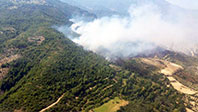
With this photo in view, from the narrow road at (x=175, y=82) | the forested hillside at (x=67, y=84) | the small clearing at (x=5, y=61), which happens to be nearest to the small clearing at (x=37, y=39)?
the forested hillside at (x=67, y=84)

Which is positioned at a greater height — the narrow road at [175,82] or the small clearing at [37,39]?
the small clearing at [37,39]

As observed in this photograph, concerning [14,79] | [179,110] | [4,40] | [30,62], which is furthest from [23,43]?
[179,110]

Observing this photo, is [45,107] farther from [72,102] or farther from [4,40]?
[4,40]

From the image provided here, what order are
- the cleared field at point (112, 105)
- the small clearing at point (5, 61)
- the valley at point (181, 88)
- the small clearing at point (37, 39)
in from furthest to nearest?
the small clearing at point (37, 39) → the valley at point (181, 88) → the small clearing at point (5, 61) → the cleared field at point (112, 105)

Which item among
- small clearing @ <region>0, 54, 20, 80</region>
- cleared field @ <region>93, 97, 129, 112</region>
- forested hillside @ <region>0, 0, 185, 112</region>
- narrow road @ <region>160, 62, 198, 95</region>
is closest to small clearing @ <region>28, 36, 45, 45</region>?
forested hillside @ <region>0, 0, 185, 112</region>

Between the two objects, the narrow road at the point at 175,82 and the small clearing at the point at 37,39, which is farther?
the small clearing at the point at 37,39

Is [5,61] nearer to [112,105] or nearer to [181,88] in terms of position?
[112,105]

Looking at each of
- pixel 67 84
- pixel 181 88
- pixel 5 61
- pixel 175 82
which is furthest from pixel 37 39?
pixel 181 88

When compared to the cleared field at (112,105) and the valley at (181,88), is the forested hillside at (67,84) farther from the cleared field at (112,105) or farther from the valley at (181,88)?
the valley at (181,88)

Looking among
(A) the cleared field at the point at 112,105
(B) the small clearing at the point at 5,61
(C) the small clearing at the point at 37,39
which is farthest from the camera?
(C) the small clearing at the point at 37,39
